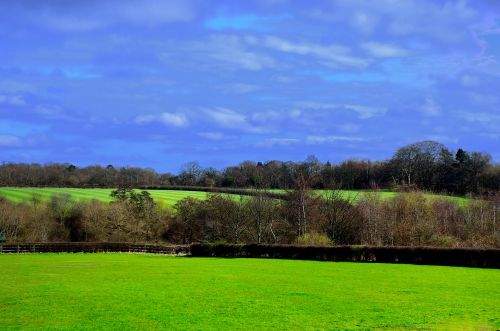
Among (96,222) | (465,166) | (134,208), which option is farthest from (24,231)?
(465,166)

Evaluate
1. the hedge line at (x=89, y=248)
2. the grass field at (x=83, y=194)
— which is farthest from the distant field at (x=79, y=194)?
the hedge line at (x=89, y=248)

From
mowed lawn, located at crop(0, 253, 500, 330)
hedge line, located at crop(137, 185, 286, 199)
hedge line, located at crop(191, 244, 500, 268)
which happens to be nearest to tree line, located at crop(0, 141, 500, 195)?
hedge line, located at crop(137, 185, 286, 199)

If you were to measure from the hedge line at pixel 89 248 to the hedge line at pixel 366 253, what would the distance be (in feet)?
26.7

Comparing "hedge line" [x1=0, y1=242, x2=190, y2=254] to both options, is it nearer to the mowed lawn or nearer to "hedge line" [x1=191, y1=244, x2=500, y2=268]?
"hedge line" [x1=191, y1=244, x2=500, y2=268]

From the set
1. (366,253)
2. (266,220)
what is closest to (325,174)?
(266,220)

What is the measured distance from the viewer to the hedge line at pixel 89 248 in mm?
76688

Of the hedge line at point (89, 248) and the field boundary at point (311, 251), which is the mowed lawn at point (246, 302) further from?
the hedge line at point (89, 248)

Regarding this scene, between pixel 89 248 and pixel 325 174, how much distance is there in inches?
2910

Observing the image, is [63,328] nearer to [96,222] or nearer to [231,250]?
[231,250]

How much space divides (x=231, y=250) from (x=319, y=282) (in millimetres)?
38365

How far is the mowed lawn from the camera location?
1848cm

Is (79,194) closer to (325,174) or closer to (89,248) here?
(89,248)

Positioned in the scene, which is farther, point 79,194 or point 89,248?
point 79,194

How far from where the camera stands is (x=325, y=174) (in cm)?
13988
